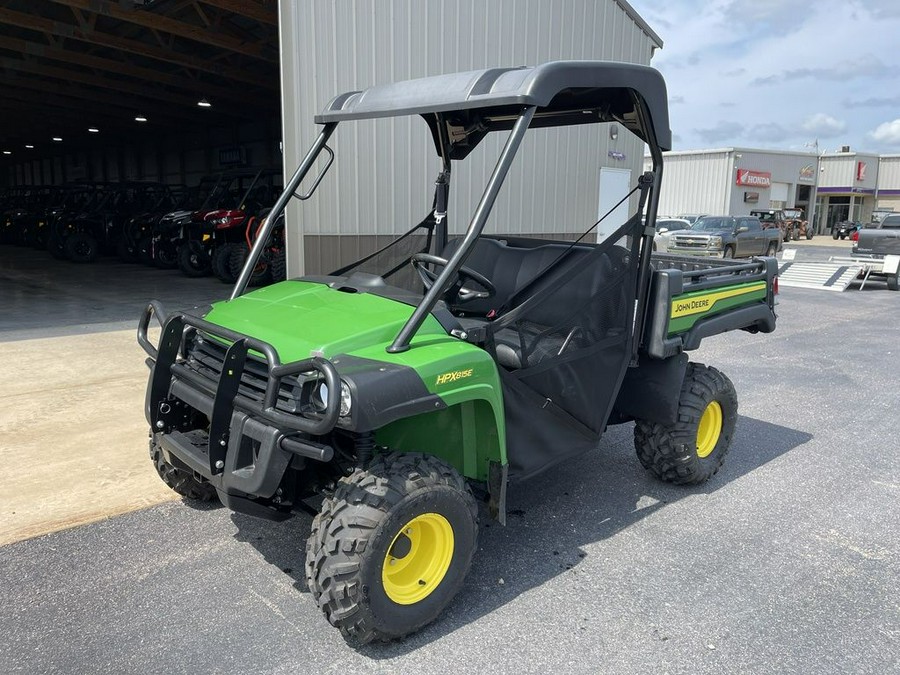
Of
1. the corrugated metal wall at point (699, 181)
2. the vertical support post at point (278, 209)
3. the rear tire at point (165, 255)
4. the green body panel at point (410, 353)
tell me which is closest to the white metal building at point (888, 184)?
the corrugated metal wall at point (699, 181)

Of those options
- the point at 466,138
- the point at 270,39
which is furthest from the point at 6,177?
the point at 466,138

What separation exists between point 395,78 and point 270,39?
505 cm

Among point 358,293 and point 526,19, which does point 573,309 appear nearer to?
point 358,293

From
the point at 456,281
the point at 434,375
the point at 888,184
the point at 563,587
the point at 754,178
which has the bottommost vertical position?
the point at 563,587

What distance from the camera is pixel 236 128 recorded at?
72.9ft

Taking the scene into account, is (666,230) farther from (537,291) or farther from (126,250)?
(537,291)

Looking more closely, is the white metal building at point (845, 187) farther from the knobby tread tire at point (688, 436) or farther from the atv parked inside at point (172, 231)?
the knobby tread tire at point (688, 436)

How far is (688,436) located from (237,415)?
2.40 meters

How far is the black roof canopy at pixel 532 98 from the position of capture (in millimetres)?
2684

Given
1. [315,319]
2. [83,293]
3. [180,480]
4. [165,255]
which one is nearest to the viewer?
[315,319]

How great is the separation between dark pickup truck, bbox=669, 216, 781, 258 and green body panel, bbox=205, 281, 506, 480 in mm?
17977

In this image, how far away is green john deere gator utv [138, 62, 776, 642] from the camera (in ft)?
7.93

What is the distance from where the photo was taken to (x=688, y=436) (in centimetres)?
378

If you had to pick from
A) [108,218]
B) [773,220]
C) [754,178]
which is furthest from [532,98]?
[754,178]
